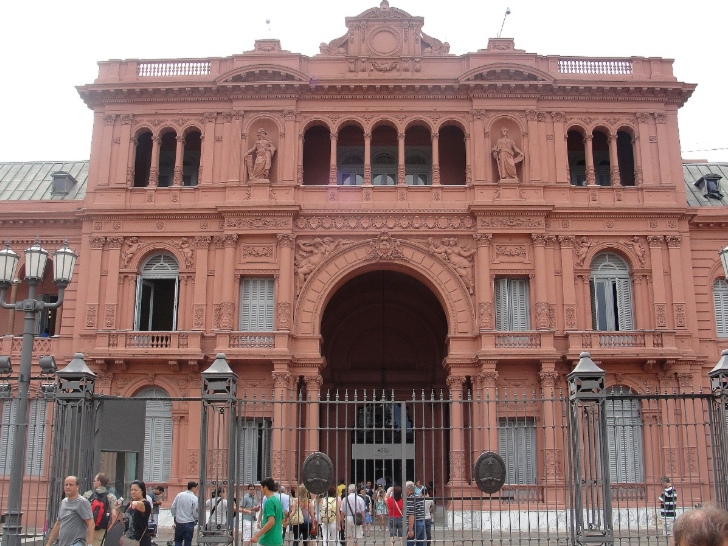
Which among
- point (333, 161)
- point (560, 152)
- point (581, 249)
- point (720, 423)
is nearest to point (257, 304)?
point (333, 161)

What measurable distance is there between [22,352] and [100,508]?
3.49 meters

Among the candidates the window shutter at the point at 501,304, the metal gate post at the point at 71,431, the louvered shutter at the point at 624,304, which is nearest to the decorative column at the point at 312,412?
the window shutter at the point at 501,304

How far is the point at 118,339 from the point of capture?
3086 centimetres

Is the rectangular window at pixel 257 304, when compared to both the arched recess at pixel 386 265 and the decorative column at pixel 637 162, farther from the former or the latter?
the decorative column at pixel 637 162

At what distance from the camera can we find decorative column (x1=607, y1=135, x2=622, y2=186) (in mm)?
32438

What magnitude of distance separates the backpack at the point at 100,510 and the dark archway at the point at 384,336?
23734 millimetres

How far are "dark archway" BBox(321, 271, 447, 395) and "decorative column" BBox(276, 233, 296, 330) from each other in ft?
21.0

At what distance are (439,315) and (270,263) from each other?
9615 mm

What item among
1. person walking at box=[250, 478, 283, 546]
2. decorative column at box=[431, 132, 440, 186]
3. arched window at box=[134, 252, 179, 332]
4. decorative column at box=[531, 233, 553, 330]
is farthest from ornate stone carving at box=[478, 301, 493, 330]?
person walking at box=[250, 478, 283, 546]

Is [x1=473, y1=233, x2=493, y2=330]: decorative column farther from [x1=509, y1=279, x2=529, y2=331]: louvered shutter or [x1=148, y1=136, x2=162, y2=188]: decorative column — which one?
[x1=148, y1=136, x2=162, y2=188]: decorative column

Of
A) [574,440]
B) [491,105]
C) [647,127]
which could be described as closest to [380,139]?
[491,105]

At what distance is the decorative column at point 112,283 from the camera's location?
31.4m

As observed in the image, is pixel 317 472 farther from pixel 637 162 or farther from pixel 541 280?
pixel 637 162

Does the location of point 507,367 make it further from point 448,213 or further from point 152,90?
point 152,90
